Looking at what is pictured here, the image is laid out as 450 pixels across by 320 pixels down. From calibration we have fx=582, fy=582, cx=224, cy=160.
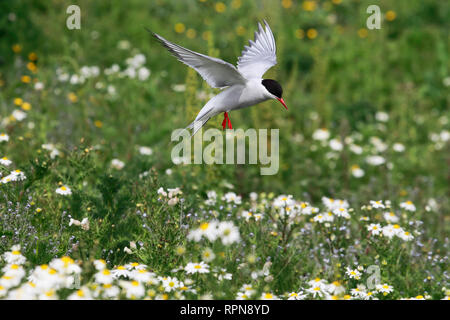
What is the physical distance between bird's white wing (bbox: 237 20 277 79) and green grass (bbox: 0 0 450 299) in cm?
45

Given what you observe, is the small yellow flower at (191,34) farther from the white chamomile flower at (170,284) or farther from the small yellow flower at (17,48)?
the white chamomile flower at (170,284)

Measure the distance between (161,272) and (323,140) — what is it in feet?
9.92

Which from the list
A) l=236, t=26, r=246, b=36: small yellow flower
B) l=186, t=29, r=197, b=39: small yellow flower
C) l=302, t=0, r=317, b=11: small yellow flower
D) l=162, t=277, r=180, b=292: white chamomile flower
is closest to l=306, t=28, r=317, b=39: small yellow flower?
l=302, t=0, r=317, b=11: small yellow flower

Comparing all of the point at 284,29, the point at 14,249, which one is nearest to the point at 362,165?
the point at 284,29

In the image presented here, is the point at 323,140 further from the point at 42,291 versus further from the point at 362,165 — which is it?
the point at 42,291

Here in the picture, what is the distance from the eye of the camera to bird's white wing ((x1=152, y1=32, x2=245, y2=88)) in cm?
219

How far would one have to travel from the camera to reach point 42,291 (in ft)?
6.91

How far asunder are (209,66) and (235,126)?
3.01 m

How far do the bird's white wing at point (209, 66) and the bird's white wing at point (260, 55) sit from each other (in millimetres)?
251

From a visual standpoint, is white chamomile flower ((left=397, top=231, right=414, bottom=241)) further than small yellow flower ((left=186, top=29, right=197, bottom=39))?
No

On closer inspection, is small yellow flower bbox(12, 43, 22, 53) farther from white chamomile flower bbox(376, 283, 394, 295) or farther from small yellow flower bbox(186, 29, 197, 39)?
white chamomile flower bbox(376, 283, 394, 295)

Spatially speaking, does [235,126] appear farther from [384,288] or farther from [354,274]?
[384,288]

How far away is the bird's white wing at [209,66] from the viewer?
219 cm

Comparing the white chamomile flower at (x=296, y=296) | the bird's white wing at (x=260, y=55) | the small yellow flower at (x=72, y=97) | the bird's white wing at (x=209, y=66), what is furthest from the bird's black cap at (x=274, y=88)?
the small yellow flower at (x=72, y=97)
